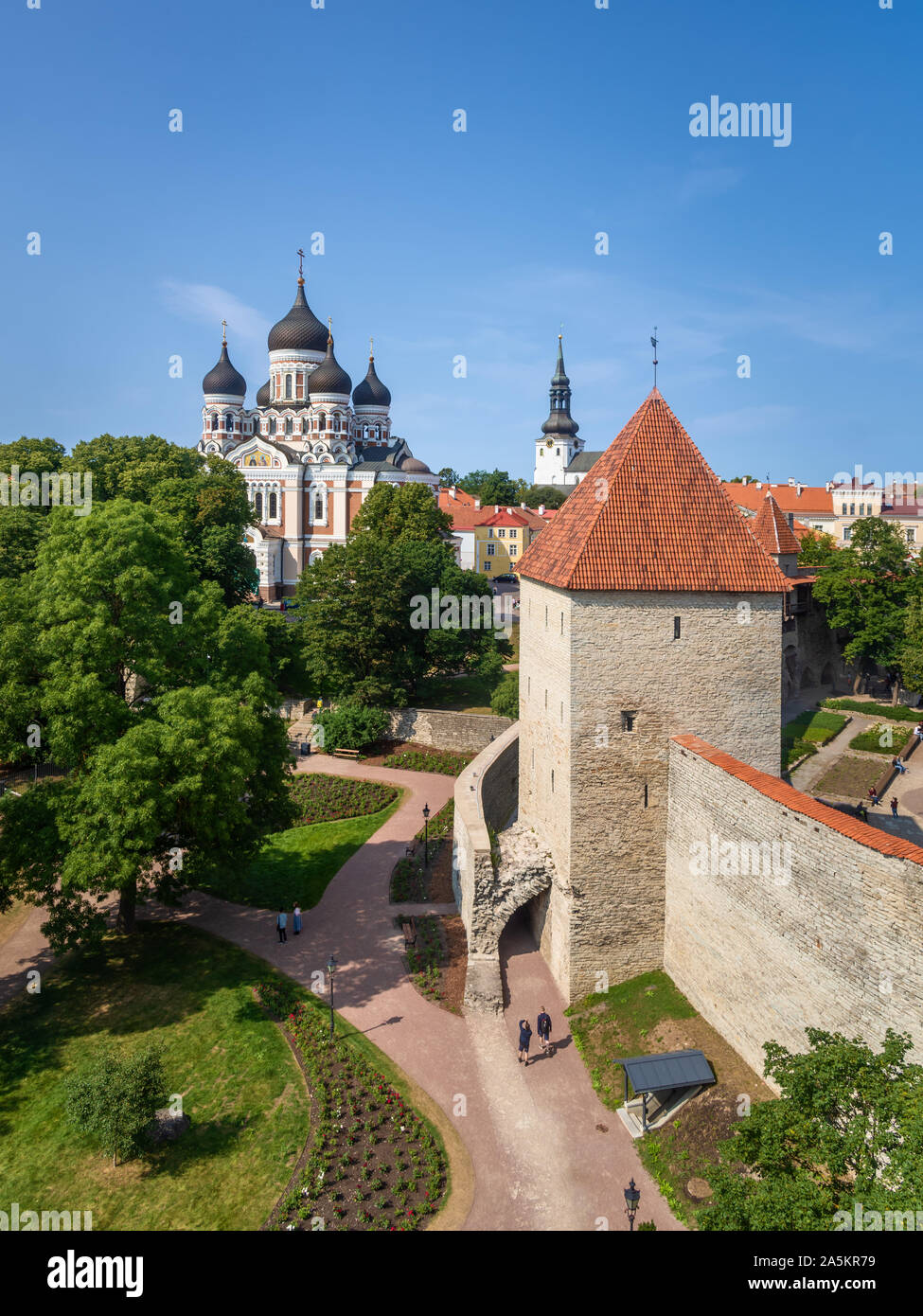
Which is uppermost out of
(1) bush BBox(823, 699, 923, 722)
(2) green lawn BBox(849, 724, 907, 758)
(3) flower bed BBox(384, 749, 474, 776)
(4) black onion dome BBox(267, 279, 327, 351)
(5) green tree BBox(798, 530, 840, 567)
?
(4) black onion dome BBox(267, 279, 327, 351)

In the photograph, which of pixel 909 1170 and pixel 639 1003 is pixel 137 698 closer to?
pixel 639 1003

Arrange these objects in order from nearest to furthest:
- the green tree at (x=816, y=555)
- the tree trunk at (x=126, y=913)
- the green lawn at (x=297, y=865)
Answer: the tree trunk at (x=126, y=913) < the green lawn at (x=297, y=865) < the green tree at (x=816, y=555)

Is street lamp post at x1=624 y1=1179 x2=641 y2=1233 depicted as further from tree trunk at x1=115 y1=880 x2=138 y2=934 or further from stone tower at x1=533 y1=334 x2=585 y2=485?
stone tower at x1=533 y1=334 x2=585 y2=485

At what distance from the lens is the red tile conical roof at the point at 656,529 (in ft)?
58.2

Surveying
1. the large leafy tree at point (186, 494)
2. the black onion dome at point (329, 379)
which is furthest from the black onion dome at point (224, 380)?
the large leafy tree at point (186, 494)

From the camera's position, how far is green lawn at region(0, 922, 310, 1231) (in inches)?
518

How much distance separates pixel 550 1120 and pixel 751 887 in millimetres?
5574

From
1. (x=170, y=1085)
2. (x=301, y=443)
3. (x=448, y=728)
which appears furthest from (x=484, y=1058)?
(x=301, y=443)

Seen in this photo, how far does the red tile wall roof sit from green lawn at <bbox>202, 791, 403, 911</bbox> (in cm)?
1111

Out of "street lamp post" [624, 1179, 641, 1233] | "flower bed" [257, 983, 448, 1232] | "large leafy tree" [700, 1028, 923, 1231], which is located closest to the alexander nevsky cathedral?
"flower bed" [257, 983, 448, 1232]

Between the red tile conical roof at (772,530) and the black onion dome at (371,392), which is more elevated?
the black onion dome at (371,392)

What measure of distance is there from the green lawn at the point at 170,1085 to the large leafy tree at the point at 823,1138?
739 centimetres

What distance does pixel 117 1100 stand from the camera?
13.6m

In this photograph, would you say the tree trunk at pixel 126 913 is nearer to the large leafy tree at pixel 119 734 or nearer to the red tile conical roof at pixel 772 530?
the large leafy tree at pixel 119 734
